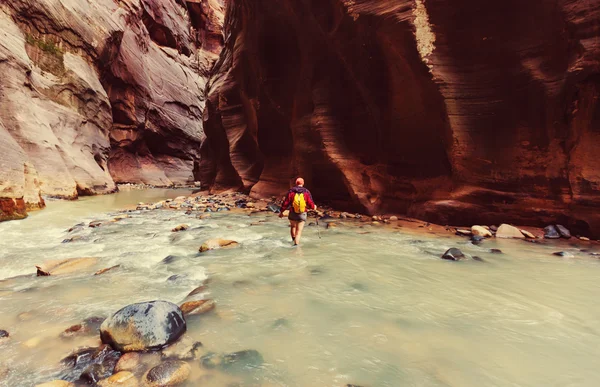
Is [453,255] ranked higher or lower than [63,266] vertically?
higher

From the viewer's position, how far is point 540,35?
276 inches

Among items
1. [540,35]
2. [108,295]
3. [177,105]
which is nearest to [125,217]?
[108,295]

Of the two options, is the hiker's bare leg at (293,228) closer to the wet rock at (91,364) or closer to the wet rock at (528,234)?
the wet rock at (91,364)

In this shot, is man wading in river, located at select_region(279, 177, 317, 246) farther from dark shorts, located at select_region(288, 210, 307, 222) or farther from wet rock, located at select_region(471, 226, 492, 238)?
wet rock, located at select_region(471, 226, 492, 238)

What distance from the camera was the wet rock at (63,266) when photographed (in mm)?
4277

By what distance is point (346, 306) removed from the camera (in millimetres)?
3406

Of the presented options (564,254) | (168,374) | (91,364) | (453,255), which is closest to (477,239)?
(564,254)

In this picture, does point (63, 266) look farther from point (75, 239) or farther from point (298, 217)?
point (298, 217)

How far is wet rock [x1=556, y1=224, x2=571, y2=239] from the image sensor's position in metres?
6.59

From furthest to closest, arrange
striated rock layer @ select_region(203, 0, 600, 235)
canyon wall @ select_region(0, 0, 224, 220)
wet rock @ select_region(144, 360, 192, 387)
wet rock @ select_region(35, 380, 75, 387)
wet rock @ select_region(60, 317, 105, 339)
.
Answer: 1. canyon wall @ select_region(0, 0, 224, 220)
2. striated rock layer @ select_region(203, 0, 600, 235)
3. wet rock @ select_region(60, 317, 105, 339)
4. wet rock @ select_region(144, 360, 192, 387)
5. wet rock @ select_region(35, 380, 75, 387)

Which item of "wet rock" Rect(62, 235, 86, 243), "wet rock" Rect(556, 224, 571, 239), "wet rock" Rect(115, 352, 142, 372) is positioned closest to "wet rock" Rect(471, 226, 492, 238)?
"wet rock" Rect(556, 224, 571, 239)

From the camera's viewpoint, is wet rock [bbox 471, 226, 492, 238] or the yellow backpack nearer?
the yellow backpack

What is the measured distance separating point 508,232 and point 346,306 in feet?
17.9

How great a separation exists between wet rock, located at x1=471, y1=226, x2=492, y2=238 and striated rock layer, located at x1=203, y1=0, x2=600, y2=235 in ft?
1.89
